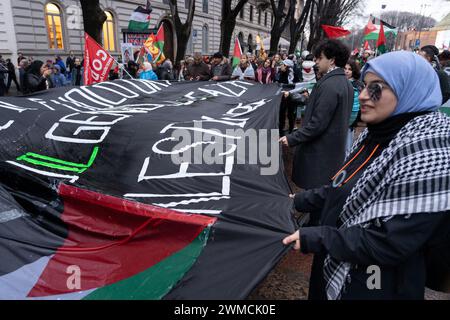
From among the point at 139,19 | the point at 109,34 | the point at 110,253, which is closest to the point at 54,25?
the point at 109,34

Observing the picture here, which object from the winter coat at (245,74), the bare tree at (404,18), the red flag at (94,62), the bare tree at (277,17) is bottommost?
the winter coat at (245,74)

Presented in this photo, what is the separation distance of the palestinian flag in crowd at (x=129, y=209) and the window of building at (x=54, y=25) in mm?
15360

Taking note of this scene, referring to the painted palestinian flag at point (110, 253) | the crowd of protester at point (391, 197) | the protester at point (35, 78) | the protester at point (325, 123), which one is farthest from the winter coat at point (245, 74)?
the crowd of protester at point (391, 197)

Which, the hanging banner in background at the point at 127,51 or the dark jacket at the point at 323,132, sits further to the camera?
the hanging banner in background at the point at 127,51

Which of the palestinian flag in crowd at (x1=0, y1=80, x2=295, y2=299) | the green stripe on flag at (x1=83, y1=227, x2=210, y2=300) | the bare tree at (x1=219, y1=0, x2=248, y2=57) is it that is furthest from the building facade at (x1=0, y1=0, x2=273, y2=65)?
the green stripe on flag at (x1=83, y1=227, x2=210, y2=300)

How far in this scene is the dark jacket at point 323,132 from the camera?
303 cm

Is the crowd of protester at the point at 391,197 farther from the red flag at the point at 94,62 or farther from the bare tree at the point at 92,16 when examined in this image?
the bare tree at the point at 92,16

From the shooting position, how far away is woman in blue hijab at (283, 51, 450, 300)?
117cm

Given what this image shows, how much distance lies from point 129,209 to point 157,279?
23.0 inches

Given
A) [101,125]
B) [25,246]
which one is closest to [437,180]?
[25,246]

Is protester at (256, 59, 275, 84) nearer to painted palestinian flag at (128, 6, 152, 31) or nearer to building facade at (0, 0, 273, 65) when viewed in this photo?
painted palestinian flag at (128, 6, 152, 31)

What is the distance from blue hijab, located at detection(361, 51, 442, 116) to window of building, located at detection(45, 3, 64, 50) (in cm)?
1861

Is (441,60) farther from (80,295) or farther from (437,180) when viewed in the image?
(80,295)

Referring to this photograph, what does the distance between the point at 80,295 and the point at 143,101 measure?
2936mm
